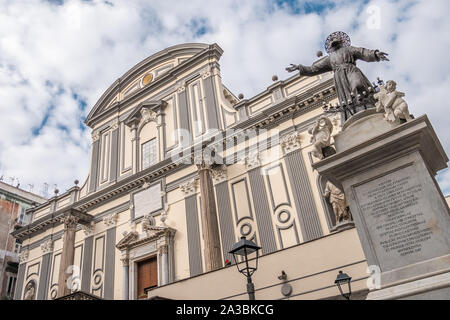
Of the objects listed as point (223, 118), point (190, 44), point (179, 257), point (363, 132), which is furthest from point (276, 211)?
point (190, 44)

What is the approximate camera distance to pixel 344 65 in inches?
267

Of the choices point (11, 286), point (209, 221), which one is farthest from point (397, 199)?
point (11, 286)

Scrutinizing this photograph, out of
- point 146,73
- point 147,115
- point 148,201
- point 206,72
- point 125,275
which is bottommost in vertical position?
point 125,275

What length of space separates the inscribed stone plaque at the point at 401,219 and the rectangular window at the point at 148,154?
1685 cm

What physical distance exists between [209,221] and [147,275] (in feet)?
16.4

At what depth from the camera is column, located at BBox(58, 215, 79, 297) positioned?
18312mm

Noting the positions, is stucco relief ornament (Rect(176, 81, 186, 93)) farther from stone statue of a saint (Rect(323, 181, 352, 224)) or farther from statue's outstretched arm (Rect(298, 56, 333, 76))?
statue's outstretched arm (Rect(298, 56, 333, 76))

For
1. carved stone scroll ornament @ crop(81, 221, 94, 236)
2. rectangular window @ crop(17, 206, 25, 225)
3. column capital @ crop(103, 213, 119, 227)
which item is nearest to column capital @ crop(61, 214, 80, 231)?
carved stone scroll ornament @ crop(81, 221, 94, 236)

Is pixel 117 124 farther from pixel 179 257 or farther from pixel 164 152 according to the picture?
pixel 179 257

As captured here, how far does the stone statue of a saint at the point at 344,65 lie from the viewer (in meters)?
6.41

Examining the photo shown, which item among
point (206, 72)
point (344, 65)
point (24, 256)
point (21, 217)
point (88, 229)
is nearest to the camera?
point (344, 65)

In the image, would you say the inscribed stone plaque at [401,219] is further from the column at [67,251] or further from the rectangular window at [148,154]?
the column at [67,251]

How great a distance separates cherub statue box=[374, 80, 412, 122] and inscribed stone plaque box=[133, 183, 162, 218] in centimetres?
1457

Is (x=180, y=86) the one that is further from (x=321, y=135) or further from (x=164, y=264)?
(x=321, y=135)
